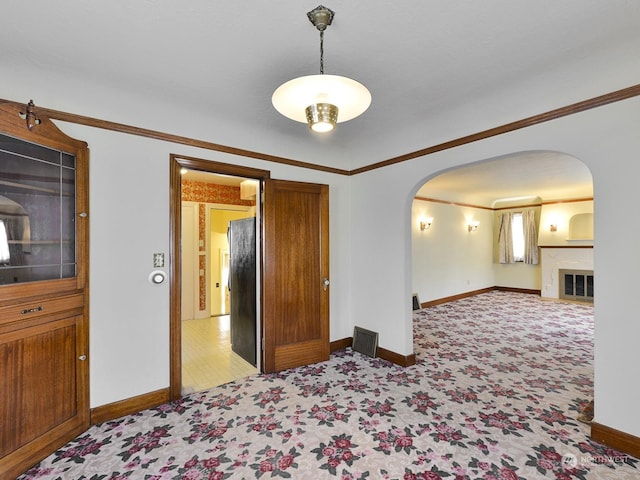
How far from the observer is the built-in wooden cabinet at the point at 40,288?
184cm

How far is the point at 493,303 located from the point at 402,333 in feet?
15.3

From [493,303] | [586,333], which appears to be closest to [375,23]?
[586,333]

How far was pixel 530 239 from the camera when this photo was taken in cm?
802

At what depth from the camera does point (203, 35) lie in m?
1.78

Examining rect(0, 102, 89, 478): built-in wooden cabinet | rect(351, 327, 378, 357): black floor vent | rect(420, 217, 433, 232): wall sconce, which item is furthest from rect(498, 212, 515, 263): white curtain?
rect(0, 102, 89, 478): built-in wooden cabinet

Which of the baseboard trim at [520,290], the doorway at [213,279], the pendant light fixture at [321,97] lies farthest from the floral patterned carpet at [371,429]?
the baseboard trim at [520,290]

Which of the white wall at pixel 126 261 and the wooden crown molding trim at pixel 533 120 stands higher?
the wooden crown molding trim at pixel 533 120

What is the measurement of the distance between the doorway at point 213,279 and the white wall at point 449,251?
3.55 m

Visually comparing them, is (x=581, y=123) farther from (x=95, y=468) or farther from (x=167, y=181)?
(x=95, y=468)

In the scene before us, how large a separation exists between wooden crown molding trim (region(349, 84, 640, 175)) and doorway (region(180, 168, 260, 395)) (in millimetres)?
2057

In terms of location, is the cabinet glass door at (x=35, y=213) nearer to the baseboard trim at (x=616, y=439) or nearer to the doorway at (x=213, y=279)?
the doorway at (x=213, y=279)

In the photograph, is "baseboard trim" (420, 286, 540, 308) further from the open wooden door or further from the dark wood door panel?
the dark wood door panel

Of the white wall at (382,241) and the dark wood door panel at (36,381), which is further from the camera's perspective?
the white wall at (382,241)

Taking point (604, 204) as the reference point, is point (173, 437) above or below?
below
